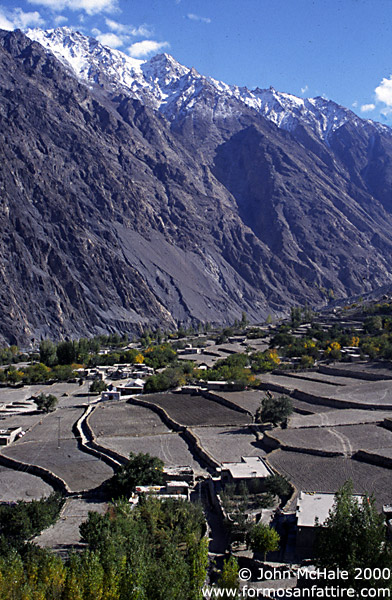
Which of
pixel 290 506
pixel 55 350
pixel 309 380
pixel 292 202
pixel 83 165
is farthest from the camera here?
pixel 292 202

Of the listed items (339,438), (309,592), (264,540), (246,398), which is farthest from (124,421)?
(309,592)

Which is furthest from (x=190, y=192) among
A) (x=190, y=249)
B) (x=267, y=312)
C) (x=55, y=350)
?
(x=55, y=350)

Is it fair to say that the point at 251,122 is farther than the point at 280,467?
Yes

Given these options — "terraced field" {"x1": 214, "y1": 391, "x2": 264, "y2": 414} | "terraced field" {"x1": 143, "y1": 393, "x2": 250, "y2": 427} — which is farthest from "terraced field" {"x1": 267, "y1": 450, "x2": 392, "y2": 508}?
"terraced field" {"x1": 214, "y1": 391, "x2": 264, "y2": 414}

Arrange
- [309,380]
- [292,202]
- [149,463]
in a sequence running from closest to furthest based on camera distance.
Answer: [149,463]
[309,380]
[292,202]

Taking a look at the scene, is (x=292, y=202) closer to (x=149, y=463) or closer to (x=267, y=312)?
(x=267, y=312)

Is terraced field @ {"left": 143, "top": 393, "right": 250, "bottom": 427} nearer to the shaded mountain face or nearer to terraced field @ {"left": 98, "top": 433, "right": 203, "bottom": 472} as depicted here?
terraced field @ {"left": 98, "top": 433, "right": 203, "bottom": 472}
